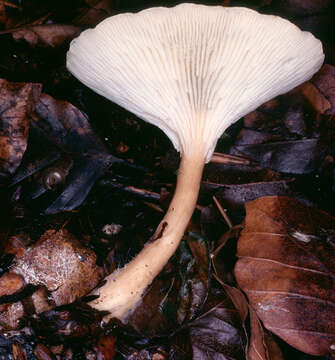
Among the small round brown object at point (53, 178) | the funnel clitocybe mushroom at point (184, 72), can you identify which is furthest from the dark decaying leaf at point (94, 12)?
the small round brown object at point (53, 178)

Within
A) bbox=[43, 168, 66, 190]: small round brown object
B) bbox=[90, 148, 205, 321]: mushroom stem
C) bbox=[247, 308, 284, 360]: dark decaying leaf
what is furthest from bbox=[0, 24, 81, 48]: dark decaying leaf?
bbox=[247, 308, 284, 360]: dark decaying leaf

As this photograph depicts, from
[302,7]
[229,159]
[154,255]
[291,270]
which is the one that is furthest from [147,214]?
[302,7]

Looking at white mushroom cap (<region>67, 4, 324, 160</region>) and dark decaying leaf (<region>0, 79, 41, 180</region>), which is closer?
white mushroom cap (<region>67, 4, 324, 160</region>)

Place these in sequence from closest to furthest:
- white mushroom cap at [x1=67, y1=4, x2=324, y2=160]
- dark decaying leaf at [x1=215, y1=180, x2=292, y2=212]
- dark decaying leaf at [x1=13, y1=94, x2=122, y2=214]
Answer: white mushroom cap at [x1=67, y1=4, x2=324, y2=160] < dark decaying leaf at [x1=13, y1=94, x2=122, y2=214] < dark decaying leaf at [x1=215, y1=180, x2=292, y2=212]

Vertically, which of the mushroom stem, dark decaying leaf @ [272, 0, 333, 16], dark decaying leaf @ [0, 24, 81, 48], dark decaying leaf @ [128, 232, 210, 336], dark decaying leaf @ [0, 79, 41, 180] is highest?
dark decaying leaf @ [0, 24, 81, 48]

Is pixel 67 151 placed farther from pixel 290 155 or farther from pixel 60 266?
pixel 290 155

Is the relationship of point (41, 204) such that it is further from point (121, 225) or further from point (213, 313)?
point (213, 313)

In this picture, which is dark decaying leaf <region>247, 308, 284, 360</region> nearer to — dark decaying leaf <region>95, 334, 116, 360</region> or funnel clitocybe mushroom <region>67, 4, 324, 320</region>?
funnel clitocybe mushroom <region>67, 4, 324, 320</region>
